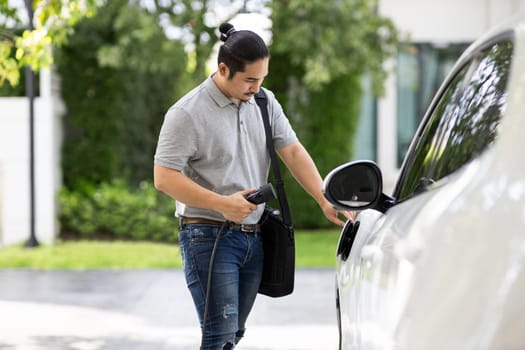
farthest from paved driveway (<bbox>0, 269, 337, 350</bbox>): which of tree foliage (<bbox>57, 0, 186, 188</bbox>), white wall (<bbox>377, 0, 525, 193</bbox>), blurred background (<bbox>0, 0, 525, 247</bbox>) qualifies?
white wall (<bbox>377, 0, 525, 193</bbox>)

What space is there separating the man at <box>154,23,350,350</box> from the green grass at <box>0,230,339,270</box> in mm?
7479

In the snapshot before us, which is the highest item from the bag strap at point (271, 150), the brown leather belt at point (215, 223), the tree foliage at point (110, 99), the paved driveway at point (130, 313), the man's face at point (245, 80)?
the man's face at point (245, 80)

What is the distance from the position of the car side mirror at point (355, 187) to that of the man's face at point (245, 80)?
2.82 ft

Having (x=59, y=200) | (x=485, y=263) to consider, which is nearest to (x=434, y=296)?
(x=485, y=263)

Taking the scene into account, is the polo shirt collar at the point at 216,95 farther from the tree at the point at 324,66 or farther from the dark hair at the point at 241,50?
the tree at the point at 324,66

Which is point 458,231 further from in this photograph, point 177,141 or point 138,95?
point 138,95

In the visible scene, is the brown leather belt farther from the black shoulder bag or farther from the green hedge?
the green hedge

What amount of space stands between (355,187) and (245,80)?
928 mm

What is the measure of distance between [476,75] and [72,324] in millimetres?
5486

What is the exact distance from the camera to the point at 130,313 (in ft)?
Result: 27.7

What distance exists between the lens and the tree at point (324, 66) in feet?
41.9

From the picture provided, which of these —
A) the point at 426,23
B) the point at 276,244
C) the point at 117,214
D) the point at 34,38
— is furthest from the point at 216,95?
the point at 426,23

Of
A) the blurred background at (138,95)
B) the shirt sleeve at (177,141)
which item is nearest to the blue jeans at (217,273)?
the shirt sleeve at (177,141)

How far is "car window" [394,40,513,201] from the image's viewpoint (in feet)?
9.13
